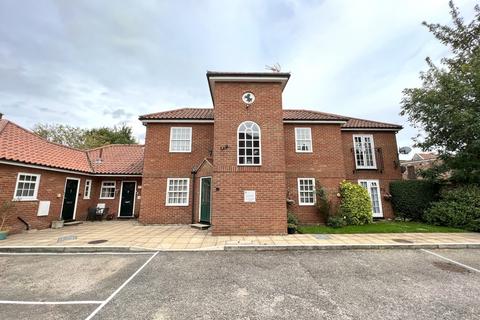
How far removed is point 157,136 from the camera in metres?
12.4

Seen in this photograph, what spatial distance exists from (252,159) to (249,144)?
707mm

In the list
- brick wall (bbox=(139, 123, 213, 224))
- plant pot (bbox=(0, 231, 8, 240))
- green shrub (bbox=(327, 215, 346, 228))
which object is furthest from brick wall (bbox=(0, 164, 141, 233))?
green shrub (bbox=(327, 215, 346, 228))

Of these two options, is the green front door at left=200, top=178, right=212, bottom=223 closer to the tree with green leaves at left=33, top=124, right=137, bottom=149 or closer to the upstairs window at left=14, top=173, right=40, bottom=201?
the upstairs window at left=14, top=173, right=40, bottom=201

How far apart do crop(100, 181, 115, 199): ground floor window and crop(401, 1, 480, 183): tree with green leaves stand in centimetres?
1981

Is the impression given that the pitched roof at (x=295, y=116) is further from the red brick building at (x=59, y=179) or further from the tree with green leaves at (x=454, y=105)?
the red brick building at (x=59, y=179)

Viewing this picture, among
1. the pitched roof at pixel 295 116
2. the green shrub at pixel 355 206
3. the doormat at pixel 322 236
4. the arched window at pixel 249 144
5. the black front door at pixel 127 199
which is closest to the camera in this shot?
the doormat at pixel 322 236

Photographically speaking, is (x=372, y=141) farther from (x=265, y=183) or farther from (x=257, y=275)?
(x=257, y=275)

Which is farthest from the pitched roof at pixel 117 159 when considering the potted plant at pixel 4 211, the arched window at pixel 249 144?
the arched window at pixel 249 144

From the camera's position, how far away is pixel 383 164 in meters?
13.1

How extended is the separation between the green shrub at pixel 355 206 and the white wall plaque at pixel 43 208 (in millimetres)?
15432

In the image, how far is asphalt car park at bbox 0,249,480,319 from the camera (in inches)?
136

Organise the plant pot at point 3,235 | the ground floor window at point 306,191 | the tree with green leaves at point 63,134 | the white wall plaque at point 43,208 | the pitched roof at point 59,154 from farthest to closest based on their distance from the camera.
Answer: the tree with green leaves at point 63,134, the ground floor window at point 306,191, the white wall plaque at point 43,208, the pitched roof at point 59,154, the plant pot at point 3,235

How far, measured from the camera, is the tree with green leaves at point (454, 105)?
991cm

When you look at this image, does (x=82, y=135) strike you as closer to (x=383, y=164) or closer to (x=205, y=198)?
(x=205, y=198)
